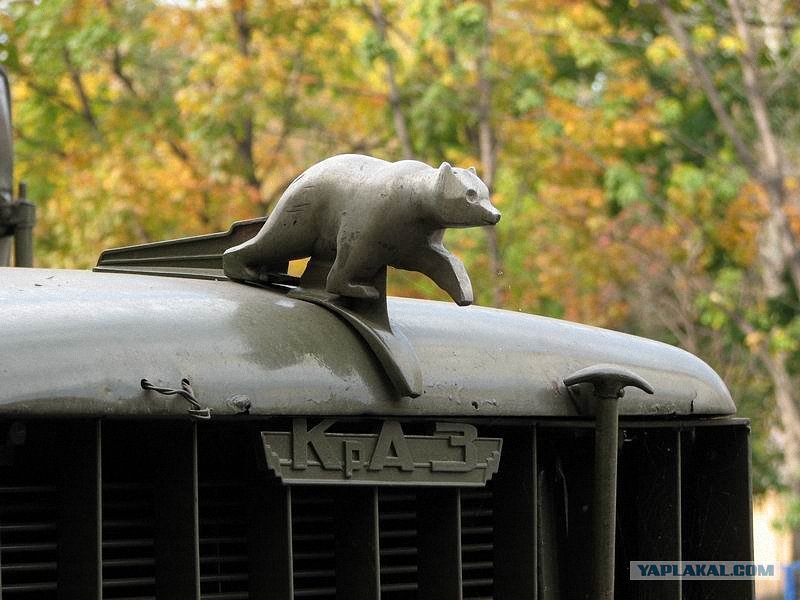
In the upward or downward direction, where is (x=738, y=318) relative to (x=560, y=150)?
downward

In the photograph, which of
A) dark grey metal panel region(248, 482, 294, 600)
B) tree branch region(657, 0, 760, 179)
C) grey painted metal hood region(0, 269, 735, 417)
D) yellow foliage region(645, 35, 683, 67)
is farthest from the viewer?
yellow foliage region(645, 35, 683, 67)

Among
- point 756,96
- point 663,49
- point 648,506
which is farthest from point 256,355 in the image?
point 663,49

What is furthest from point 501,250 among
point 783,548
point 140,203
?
point 783,548

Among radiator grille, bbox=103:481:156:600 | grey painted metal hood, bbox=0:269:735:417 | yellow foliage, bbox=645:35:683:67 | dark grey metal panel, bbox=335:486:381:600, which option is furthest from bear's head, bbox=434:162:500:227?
yellow foliage, bbox=645:35:683:67

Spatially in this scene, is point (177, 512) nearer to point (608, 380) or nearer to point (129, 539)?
point (129, 539)

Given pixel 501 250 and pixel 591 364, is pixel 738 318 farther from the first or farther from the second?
pixel 591 364

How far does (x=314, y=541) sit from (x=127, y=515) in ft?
1.34

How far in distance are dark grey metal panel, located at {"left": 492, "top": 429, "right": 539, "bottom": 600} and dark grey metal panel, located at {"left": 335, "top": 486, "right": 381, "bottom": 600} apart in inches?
17.1

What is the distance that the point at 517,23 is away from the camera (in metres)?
17.6

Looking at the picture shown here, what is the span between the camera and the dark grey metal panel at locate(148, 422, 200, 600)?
2.91 metres

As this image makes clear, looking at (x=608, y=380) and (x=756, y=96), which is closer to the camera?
(x=608, y=380)

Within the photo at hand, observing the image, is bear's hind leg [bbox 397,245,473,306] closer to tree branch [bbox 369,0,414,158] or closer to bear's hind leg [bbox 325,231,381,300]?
bear's hind leg [bbox 325,231,381,300]

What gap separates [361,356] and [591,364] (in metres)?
0.71

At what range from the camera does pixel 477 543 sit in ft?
11.5
